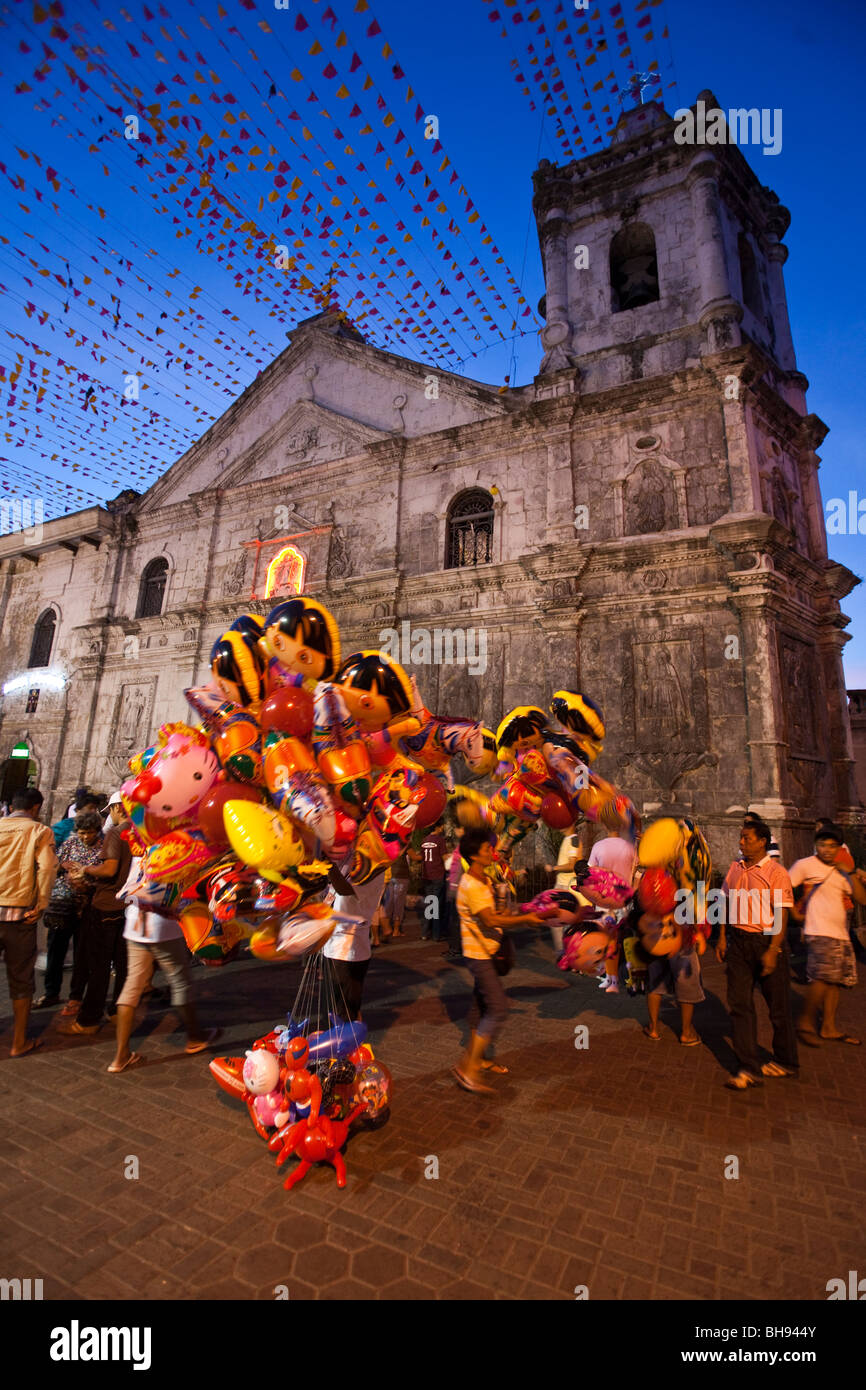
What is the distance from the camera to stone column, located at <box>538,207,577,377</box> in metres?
13.3

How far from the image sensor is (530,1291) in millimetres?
2348

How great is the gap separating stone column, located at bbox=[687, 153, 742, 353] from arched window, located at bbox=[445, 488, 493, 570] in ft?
17.7

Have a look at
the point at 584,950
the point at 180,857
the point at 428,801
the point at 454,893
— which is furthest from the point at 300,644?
the point at 454,893

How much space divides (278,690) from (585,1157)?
10.6 feet

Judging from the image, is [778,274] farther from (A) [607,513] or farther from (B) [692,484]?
(A) [607,513]

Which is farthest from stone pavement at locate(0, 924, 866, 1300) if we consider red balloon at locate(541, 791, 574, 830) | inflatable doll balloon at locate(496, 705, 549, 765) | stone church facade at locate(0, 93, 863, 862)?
stone church facade at locate(0, 93, 863, 862)

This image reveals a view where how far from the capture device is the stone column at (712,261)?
1155 centimetres

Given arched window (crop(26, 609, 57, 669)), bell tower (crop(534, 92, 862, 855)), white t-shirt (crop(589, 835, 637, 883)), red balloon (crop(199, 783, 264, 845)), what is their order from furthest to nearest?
arched window (crop(26, 609, 57, 669)), bell tower (crop(534, 92, 862, 855)), white t-shirt (crop(589, 835, 637, 883)), red balloon (crop(199, 783, 264, 845))

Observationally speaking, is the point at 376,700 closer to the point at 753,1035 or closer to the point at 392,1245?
the point at 392,1245

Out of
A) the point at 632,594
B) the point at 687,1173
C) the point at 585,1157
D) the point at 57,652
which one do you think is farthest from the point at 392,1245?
the point at 57,652

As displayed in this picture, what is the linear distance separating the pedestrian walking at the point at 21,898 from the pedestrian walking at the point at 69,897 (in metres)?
0.76

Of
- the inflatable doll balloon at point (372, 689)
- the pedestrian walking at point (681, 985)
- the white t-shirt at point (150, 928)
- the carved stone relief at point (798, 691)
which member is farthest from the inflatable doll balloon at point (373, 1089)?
the carved stone relief at point (798, 691)

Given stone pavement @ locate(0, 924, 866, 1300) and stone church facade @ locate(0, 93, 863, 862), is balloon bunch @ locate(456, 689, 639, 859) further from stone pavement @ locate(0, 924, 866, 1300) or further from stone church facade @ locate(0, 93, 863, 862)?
stone church facade @ locate(0, 93, 863, 862)

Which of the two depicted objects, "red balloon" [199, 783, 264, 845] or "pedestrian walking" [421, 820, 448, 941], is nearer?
"red balloon" [199, 783, 264, 845]
